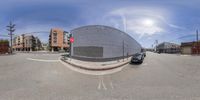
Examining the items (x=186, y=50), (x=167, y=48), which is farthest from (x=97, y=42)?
(x=167, y=48)

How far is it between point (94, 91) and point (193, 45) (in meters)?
63.3

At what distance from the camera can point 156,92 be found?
19.3 feet

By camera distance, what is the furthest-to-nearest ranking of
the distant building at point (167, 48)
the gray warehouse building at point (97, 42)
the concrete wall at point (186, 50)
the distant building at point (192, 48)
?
1. the distant building at point (167, 48)
2. the concrete wall at point (186, 50)
3. the distant building at point (192, 48)
4. the gray warehouse building at point (97, 42)

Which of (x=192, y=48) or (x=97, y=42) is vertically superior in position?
(x=97, y=42)

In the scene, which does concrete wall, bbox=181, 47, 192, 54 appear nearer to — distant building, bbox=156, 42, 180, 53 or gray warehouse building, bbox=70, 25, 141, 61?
distant building, bbox=156, 42, 180, 53

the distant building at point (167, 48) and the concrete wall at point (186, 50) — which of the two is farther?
→ the distant building at point (167, 48)

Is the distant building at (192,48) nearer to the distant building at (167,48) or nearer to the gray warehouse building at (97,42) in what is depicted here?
the distant building at (167,48)

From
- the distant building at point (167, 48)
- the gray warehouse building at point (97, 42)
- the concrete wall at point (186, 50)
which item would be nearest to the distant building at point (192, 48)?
the concrete wall at point (186, 50)

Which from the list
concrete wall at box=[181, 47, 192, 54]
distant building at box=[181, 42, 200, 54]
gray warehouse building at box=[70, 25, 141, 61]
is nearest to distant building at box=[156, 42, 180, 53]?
concrete wall at box=[181, 47, 192, 54]

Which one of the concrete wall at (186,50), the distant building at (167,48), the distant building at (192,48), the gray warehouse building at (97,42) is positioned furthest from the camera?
the distant building at (167,48)

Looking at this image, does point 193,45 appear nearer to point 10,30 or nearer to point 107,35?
point 107,35

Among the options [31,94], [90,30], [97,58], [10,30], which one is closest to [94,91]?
[31,94]

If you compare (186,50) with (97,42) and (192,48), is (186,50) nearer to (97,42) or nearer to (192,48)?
(192,48)

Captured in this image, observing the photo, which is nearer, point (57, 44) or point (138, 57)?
point (138, 57)
